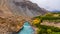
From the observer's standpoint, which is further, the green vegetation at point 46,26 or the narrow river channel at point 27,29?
the narrow river channel at point 27,29

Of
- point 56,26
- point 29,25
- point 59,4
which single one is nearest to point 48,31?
point 56,26

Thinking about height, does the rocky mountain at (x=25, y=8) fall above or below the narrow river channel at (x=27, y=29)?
above

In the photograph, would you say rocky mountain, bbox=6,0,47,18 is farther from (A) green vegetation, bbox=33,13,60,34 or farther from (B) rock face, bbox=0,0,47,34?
(A) green vegetation, bbox=33,13,60,34

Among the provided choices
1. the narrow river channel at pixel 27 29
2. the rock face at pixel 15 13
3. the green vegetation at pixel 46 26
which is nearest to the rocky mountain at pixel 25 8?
the rock face at pixel 15 13

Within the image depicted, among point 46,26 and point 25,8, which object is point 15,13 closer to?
point 25,8

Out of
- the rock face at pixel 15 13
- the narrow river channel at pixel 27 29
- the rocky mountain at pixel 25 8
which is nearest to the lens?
the rock face at pixel 15 13

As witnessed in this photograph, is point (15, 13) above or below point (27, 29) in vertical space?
above

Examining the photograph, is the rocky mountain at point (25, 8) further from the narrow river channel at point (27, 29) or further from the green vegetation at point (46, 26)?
the narrow river channel at point (27, 29)

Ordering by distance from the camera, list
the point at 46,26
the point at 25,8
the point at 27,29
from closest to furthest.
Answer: the point at 46,26, the point at 27,29, the point at 25,8

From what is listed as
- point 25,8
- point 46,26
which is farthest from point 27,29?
point 25,8
